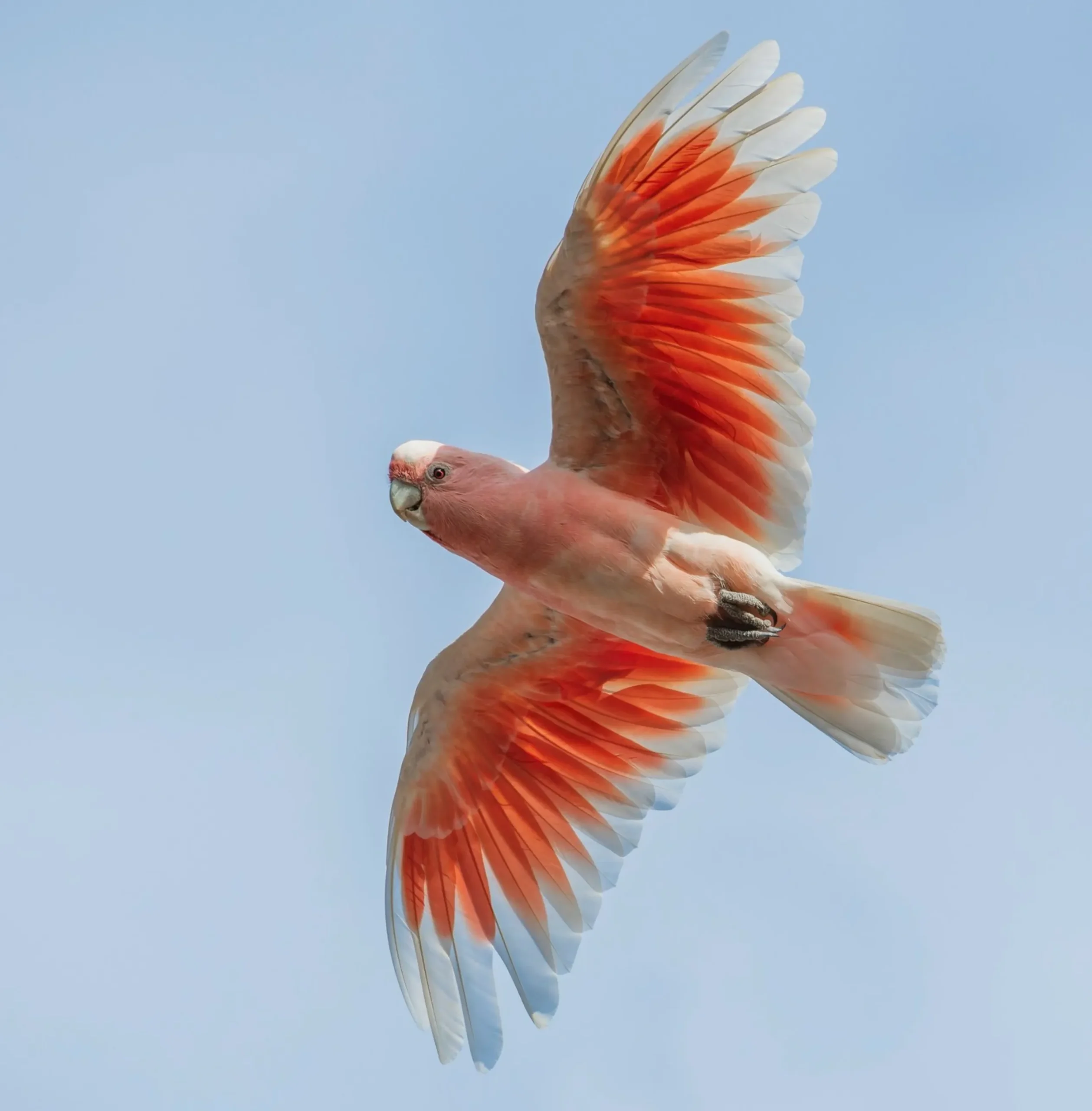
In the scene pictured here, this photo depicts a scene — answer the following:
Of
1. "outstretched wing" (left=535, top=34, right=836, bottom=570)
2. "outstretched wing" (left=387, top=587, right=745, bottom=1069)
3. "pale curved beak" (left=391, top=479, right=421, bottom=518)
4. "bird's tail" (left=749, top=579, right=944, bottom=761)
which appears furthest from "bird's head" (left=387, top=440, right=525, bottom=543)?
"bird's tail" (left=749, top=579, right=944, bottom=761)

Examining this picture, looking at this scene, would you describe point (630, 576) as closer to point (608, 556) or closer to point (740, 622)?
point (608, 556)

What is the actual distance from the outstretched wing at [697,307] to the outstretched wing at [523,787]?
90 cm

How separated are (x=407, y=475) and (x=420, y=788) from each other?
5.59 feet

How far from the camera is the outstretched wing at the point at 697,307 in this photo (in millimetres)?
5605

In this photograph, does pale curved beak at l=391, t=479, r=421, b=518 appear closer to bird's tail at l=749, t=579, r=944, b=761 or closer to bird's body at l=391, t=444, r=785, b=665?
bird's body at l=391, t=444, r=785, b=665

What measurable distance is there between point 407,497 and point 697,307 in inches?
54.3

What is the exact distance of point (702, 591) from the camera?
606 centimetres

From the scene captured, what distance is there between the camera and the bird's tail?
614cm

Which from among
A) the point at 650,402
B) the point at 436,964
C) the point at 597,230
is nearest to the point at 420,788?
the point at 436,964

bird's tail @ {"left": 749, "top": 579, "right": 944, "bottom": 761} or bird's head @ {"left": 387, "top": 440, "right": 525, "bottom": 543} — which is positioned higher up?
bird's head @ {"left": 387, "top": 440, "right": 525, "bottom": 543}

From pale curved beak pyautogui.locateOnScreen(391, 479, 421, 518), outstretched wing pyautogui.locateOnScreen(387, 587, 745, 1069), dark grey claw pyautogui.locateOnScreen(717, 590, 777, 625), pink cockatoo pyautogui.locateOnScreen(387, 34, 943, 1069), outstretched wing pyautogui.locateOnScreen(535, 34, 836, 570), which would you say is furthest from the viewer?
outstretched wing pyautogui.locateOnScreen(387, 587, 745, 1069)

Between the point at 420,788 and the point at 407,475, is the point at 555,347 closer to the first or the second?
the point at 407,475


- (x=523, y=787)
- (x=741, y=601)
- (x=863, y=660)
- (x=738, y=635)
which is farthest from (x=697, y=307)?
(x=523, y=787)

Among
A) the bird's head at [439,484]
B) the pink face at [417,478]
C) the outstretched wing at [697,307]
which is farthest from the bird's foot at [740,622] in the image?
the pink face at [417,478]
